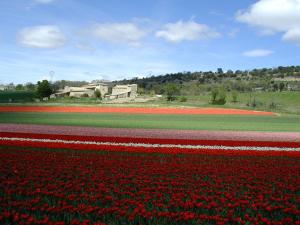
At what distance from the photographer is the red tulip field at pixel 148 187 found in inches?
331

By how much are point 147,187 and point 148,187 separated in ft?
0.12

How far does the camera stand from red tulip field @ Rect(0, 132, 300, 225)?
8414 mm

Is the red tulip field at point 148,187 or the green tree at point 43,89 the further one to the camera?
the green tree at point 43,89

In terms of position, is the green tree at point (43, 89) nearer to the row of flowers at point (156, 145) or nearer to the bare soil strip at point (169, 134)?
the bare soil strip at point (169, 134)

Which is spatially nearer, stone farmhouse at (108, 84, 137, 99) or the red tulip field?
the red tulip field

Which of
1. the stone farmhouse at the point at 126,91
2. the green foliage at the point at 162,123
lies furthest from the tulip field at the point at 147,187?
the stone farmhouse at the point at 126,91

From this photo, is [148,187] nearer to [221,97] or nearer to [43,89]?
[221,97]

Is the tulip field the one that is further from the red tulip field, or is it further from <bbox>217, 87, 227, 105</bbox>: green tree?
<bbox>217, 87, 227, 105</bbox>: green tree

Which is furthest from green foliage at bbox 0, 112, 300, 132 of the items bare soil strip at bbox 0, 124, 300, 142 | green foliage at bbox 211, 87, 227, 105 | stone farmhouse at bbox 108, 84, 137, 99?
stone farmhouse at bbox 108, 84, 137, 99

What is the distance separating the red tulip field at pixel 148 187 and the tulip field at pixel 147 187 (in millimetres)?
23

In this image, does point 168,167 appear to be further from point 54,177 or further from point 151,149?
point 151,149

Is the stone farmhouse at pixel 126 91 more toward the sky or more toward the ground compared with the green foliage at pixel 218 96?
more toward the sky

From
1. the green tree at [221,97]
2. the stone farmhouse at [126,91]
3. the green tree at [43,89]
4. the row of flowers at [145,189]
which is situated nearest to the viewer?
the row of flowers at [145,189]

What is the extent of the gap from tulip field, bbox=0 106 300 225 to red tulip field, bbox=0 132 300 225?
0.08 feet
